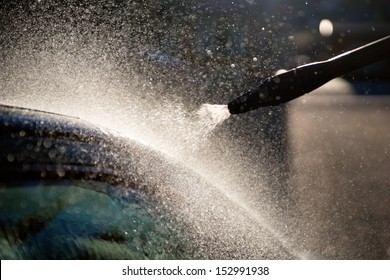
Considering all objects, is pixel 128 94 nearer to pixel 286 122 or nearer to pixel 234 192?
pixel 286 122

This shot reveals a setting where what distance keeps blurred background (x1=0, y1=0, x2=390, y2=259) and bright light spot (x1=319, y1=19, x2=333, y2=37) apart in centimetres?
10

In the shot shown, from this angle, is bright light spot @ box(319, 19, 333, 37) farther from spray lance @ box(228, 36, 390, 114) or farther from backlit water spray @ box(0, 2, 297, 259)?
spray lance @ box(228, 36, 390, 114)

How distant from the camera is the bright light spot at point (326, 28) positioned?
1353 centimetres

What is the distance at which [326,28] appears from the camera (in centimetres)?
1376

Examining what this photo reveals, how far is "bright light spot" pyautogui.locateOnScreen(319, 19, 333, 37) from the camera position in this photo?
533 inches

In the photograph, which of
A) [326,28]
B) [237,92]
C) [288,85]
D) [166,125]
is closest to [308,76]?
[288,85]

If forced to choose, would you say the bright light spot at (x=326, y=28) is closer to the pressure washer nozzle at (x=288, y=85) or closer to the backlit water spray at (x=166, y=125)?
the backlit water spray at (x=166, y=125)

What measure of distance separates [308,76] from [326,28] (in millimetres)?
12497

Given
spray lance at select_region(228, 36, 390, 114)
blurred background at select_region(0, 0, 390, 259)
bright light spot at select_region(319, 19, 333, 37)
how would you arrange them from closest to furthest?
Answer: spray lance at select_region(228, 36, 390, 114), blurred background at select_region(0, 0, 390, 259), bright light spot at select_region(319, 19, 333, 37)

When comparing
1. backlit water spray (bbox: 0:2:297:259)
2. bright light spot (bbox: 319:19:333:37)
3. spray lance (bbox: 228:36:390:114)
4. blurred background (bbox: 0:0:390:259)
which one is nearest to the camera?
backlit water spray (bbox: 0:2:297:259)

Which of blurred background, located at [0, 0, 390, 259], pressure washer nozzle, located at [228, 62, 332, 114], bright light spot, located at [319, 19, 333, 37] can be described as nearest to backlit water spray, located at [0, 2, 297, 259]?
blurred background, located at [0, 0, 390, 259]

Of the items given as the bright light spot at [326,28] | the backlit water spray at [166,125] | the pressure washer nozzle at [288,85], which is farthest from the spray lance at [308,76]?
the bright light spot at [326,28]

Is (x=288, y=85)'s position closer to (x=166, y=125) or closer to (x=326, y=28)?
(x=166, y=125)
